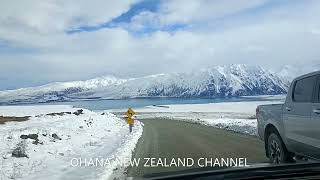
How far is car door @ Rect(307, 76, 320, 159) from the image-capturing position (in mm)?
8336

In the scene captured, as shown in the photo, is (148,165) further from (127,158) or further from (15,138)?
(15,138)

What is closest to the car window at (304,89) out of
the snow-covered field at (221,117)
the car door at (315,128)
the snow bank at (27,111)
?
the car door at (315,128)

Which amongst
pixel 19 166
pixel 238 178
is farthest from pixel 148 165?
pixel 238 178

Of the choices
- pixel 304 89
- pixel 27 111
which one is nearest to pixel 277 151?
pixel 304 89

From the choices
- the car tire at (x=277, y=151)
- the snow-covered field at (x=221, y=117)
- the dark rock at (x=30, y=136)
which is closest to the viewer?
A: the car tire at (x=277, y=151)

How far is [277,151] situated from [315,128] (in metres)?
2.07

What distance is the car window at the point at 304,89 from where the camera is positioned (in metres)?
8.92

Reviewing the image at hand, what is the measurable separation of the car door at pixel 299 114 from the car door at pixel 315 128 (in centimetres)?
7

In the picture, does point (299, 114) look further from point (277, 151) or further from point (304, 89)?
point (277, 151)

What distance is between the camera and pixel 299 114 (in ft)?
30.0

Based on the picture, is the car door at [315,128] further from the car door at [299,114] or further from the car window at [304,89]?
the car window at [304,89]

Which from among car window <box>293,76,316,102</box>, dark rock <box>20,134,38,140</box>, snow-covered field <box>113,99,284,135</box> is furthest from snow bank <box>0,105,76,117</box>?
car window <box>293,76,316,102</box>

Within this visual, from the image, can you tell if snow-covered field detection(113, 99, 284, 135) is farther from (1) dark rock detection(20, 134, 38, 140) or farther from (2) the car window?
(1) dark rock detection(20, 134, 38, 140)

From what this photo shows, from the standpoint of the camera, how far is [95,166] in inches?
497
